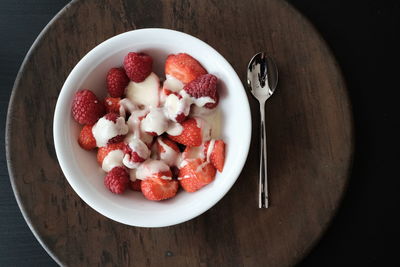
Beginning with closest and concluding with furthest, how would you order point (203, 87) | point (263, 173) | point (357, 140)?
1. point (203, 87)
2. point (263, 173)
3. point (357, 140)

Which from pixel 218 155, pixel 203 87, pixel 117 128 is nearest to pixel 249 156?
pixel 218 155

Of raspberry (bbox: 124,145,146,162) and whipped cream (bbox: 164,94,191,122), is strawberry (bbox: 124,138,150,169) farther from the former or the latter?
whipped cream (bbox: 164,94,191,122)

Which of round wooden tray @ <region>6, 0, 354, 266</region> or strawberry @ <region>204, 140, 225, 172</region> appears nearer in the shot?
strawberry @ <region>204, 140, 225, 172</region>

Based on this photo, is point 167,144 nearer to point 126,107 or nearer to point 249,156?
point 126,107

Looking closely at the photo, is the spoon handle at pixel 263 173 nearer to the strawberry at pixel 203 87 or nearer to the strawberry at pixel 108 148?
the strawberry at pixel 203 87

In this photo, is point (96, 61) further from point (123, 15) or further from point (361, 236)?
point (361, 236)

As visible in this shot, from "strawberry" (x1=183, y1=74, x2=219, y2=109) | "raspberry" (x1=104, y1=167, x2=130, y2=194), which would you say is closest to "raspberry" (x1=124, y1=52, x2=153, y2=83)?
"strawberry" (x1=183, y1=74, x2=219, y2=109)

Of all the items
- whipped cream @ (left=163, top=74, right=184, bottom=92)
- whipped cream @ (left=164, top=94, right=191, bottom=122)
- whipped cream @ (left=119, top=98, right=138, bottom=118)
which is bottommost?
whipped cream @ (left=164, top=94, right=191, bottom=122)
